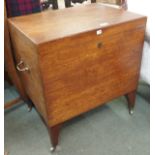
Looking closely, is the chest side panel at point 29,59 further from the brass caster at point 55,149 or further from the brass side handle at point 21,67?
the brass caster at point 55,149

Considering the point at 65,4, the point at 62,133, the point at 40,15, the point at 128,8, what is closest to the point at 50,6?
the point at 65,4

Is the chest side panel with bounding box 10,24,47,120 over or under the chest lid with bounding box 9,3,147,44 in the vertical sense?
under

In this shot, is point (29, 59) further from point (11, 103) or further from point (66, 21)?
point (11, 103)

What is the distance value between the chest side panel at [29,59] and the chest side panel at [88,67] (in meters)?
0.05

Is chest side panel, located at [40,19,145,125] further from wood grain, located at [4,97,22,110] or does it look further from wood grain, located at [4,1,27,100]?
wood grain, located at [4,97,22,110]

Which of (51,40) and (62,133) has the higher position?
(51,40)

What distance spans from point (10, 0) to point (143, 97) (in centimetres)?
109

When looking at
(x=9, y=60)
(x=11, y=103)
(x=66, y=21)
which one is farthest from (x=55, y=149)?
(x=66, y=21)

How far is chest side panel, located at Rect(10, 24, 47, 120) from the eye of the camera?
959mm

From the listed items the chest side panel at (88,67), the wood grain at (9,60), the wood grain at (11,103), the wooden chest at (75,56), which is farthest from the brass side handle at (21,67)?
the wood grain at (11,103)

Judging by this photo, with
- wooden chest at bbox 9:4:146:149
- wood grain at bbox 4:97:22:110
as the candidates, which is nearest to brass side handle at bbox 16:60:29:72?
wooden chest at bbox 9:4:146:149

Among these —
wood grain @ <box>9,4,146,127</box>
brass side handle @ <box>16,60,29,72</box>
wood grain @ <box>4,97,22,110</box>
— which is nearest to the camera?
wood grain @ <box>9,4,146,127</box>

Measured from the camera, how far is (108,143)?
1.28 metres
